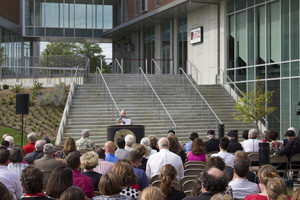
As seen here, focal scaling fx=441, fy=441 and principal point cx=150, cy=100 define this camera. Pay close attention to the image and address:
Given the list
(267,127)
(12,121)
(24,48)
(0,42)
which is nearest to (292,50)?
(267,127)

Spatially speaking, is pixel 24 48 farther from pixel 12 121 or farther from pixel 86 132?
pixel 86 132

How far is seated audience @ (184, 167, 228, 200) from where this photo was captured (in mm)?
4721

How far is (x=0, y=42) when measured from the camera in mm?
34500

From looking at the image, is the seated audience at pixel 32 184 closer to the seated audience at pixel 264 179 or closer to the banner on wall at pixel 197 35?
the seated audience at pixel 264 179

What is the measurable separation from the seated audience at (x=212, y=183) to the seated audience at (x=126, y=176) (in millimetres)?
1100

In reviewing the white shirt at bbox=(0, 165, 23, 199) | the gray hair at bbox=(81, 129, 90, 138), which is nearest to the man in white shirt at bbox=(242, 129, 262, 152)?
the gray hair at bbox=(81, 129, 90, 138)

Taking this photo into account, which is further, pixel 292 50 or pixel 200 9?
pixel 200 9

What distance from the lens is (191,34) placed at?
2802cm

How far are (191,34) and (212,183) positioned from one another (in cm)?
2392

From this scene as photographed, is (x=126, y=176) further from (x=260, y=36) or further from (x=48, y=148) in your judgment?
(x=260, y=36)

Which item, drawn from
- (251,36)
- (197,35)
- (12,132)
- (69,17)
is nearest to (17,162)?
(12,132)

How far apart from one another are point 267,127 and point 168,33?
13.9m

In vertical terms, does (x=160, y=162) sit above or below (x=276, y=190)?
below

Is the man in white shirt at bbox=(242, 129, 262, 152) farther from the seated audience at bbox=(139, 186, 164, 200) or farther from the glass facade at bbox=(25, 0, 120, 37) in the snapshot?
the glass facade at bbox=(25, 0, 120, 37)
